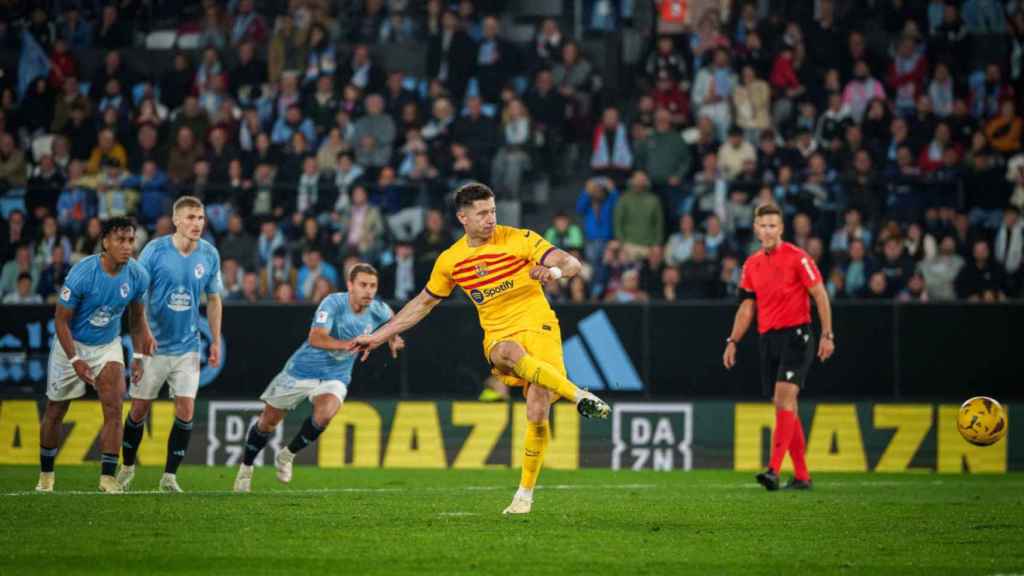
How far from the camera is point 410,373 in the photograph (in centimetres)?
1967

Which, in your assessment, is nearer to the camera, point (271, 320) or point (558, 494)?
point (558, 494)

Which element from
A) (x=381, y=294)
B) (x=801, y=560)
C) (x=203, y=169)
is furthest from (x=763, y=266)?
(x=203, y=169)

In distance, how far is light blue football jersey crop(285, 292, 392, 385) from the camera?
1454cm

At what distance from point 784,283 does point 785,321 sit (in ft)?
1.18

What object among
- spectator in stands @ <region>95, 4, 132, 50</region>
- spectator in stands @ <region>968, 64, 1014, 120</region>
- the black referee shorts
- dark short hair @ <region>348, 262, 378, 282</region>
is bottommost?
the black referee shorts

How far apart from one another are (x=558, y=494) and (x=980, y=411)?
150 inches

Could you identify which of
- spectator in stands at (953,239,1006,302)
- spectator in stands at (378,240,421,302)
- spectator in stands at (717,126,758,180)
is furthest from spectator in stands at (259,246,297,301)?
spectator in stands at (953,239,1006,302)

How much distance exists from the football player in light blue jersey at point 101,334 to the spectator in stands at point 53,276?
8492mm

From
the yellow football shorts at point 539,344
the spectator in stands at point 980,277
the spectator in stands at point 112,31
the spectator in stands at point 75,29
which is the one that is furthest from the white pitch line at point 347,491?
the spectator in stands at point 75,29

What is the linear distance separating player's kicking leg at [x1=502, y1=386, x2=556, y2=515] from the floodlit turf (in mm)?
159

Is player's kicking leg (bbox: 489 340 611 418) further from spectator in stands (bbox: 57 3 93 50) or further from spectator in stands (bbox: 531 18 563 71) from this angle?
spectator in stands (bbox: 57 3 93 50)

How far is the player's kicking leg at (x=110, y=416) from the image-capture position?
42.8 feet

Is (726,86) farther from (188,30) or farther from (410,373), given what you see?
(188,30)

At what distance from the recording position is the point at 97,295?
1291 cm
